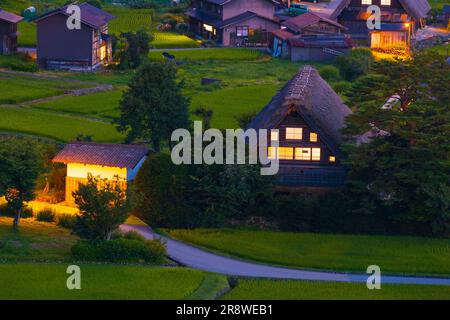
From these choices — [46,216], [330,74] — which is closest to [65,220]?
[46,216]

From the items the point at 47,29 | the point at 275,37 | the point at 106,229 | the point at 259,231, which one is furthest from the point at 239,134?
the point at 275,37

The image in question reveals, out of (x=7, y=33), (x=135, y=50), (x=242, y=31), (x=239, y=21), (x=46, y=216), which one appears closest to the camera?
(x=46, y=216)

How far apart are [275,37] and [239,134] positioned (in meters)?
31.8

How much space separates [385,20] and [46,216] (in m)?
38.4

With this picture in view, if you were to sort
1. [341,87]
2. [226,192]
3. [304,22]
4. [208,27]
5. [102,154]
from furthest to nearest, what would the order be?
[208,27] → [304,22] → [341,87] → [102,154] → [226,192]

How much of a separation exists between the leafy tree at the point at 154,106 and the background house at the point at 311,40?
2518cm

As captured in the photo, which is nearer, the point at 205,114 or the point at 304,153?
the point at 304,153

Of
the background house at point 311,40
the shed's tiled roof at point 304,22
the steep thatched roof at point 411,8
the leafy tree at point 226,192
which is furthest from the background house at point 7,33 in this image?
the leafy tree at point 226,192

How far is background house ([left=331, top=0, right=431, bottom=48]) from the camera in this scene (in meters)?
67.5

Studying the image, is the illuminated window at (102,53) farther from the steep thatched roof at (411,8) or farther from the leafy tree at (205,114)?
the leafy tree at (205,114)

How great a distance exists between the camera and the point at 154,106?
39.9 metres

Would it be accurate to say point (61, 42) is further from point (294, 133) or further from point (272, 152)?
point (294, 133)

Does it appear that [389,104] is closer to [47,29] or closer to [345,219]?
[345,219]

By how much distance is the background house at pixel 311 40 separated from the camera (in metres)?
64.4
